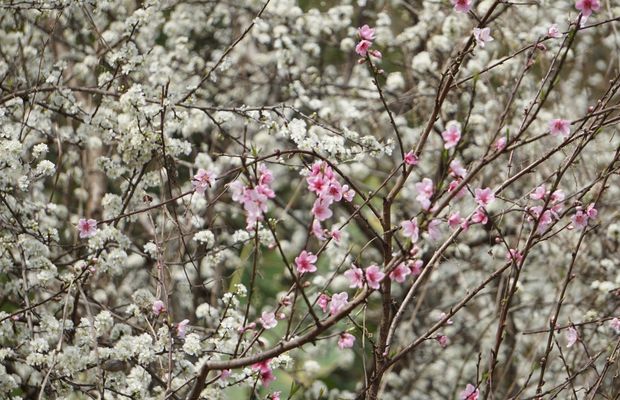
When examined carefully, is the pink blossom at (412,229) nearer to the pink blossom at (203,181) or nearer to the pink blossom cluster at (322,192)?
the pink blossom cluster at (322,192)

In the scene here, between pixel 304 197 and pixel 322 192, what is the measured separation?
3159 millimetres

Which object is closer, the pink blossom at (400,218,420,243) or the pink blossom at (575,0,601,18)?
the pink blossom at (400,218,420,243)

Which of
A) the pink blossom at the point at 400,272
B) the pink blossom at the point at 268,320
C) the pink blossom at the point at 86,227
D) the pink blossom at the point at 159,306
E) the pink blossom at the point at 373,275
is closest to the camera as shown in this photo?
the pink blossom at the point at 373,275

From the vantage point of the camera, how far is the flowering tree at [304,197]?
2.69m

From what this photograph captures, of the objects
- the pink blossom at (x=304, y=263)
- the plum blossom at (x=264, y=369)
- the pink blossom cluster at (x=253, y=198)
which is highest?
the pink blossom at (x=304, y=263)

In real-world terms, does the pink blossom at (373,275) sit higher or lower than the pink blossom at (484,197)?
lower

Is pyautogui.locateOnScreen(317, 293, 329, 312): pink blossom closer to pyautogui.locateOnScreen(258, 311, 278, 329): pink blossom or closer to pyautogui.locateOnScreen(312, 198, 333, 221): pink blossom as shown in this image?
pyautogui.locateOnScreen(258, 311, 278, 329): pink blossom

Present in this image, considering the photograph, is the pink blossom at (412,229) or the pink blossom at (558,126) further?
the pink blossom at (558,126)

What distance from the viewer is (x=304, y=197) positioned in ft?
Answer: 18.6

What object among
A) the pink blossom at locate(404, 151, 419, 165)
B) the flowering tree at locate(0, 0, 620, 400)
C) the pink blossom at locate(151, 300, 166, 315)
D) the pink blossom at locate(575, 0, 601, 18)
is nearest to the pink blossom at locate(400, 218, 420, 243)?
the flowering tree at locate(0, 0, 620, 400)

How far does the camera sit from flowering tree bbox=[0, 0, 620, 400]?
2.69 metres

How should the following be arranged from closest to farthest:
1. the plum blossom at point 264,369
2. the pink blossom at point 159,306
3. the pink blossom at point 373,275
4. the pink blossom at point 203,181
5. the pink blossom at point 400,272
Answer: the pink blossom at point 373,275, the pink blossom at point 400,272, the plum blossom at point 264,369, the pink blossom at point 203,181, the pink blossom at point 159,306

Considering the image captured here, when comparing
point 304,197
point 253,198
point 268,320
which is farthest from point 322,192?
point 304,197

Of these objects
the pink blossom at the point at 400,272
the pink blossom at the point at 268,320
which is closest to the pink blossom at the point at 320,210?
the pink blossom at the point at 400,272
